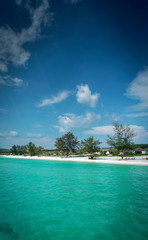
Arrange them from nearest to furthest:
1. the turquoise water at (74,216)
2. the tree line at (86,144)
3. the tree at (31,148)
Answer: the turquoise water at (74,216) → the tree line at (86,144) → the tree at (31,148)

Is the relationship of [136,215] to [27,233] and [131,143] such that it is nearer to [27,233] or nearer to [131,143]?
[27,233]

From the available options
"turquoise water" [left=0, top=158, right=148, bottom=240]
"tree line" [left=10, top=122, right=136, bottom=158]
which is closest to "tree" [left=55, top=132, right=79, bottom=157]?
"tree line" [left=10, top=122, right=136, bottom=158]

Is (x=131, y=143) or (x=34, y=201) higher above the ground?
(x=131, y=143)

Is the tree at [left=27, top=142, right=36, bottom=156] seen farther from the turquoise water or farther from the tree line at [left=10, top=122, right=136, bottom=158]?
the turquoise water

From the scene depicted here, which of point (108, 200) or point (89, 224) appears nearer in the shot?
point (89, 224)

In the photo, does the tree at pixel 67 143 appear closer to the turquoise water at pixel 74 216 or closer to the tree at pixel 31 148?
the tree at pixel 31 148

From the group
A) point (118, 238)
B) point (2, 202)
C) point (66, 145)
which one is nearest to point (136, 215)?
point (118, 238)

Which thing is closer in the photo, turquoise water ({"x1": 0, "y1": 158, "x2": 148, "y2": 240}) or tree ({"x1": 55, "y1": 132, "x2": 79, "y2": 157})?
turquoise water ({"x1": 0, "y1": 158, "x2": 148, "y2": 240})

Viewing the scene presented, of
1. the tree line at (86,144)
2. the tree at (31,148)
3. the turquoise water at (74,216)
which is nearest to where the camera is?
the turquoise water at (74,216)

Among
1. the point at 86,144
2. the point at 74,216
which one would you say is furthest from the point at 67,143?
the point at 74,216

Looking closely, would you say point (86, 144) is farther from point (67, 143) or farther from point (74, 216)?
point (74, 216)

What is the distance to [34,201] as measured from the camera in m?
9.97

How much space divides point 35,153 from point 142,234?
333ft

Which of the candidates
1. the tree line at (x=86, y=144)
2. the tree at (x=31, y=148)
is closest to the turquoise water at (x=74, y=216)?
the tree line at (x=86, y=144)
